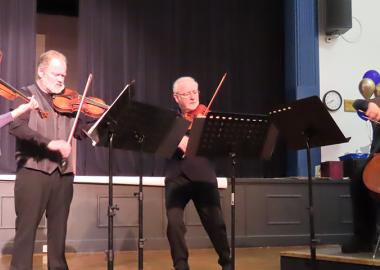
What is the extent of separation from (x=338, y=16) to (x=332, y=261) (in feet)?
16.0

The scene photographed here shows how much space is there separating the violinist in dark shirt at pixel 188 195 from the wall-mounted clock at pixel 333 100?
169 inches

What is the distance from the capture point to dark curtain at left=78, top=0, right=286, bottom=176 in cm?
727

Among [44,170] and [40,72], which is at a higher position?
[40,72]

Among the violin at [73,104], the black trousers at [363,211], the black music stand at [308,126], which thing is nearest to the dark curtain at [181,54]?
the violin at [73,104]

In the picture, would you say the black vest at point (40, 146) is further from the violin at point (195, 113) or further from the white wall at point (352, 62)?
the white wall at point (352, 62)

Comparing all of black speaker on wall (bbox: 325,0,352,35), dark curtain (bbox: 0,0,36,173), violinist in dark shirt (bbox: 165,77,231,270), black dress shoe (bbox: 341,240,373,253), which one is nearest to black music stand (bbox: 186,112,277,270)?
violinist in dark shirt (bbox: 165,77,231,270)

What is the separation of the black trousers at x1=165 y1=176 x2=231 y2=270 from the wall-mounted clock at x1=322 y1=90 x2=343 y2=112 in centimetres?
436

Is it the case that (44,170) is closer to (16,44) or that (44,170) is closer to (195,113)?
(195,113)

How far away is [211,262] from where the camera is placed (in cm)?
546

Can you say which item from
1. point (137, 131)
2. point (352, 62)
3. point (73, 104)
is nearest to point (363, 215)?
point (137, 131)

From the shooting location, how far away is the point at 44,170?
3.44 m

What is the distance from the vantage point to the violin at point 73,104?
356cm

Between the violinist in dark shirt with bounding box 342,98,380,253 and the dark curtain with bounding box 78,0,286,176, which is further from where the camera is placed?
the dark curtain with bounding box 78,0,286,176

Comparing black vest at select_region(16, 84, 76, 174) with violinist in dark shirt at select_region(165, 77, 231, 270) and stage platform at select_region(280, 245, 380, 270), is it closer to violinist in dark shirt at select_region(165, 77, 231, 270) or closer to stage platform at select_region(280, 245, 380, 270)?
violinist in dark shirt at select_region(165, 77, 231, 270)
